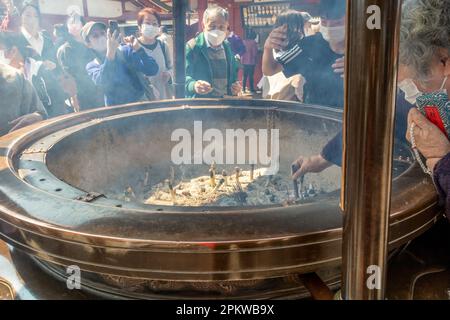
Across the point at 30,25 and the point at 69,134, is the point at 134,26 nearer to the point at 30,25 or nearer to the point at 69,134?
the point at 30,25

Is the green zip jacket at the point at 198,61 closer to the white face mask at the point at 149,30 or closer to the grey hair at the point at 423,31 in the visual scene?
the white face mask at the point at 149,30

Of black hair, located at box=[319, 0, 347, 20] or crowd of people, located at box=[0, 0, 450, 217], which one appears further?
crowd of people, located at box=[0, 0, 450, 217]

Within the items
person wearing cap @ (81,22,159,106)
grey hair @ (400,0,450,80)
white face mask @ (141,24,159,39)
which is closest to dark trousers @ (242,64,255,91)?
white face mask @ (141,24,159,39)

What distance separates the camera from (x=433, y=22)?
1.33 m

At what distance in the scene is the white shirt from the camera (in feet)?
15.0

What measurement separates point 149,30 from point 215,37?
3.27 feet

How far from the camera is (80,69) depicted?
4.53 meters

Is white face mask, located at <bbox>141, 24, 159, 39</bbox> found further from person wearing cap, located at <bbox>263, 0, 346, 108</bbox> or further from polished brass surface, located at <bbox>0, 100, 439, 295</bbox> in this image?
polished brass surface, located at <bbox>0, 100, 439, 295</bbox>

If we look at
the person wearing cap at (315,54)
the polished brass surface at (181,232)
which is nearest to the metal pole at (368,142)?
the polished brass surface at (181,232)

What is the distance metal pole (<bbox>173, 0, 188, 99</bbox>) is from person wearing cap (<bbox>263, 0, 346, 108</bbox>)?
0.80m

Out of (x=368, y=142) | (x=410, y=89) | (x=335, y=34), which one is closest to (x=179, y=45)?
(x=335, y=34)

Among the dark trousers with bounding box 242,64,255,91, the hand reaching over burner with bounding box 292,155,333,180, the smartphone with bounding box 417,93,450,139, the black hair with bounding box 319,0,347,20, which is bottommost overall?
the hand reaching over burner with bounding box 292,155,333,180
